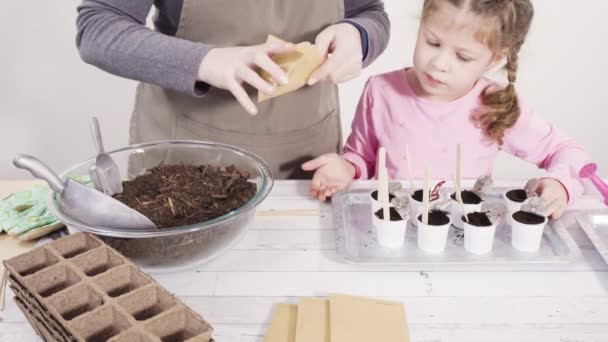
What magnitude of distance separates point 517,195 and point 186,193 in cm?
66

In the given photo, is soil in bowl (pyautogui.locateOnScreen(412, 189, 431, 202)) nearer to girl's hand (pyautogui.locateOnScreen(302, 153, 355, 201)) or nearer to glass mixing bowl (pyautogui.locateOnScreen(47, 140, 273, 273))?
girl's hand (pyautogui.locateOnScreen(302, 153, 355, 201))

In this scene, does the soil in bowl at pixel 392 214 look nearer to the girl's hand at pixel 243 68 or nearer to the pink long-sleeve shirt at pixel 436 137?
the girl's hand at pixel 243 68

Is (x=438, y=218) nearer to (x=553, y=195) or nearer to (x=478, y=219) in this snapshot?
(x=478, y=219)

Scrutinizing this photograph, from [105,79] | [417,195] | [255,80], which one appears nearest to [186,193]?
[255,80]

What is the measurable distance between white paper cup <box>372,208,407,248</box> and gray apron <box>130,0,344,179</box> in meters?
0.50

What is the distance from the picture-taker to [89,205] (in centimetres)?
110

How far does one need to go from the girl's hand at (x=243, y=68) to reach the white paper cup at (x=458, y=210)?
41cm

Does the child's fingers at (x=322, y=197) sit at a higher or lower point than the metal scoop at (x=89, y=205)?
lower

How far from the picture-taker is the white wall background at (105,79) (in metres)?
2.79

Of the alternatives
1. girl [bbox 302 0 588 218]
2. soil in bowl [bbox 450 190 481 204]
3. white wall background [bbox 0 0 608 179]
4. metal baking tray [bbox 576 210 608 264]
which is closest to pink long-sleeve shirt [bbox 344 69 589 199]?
girl [bbox 302 0 588 218]

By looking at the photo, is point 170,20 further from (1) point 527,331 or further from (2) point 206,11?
(1) point 527,331

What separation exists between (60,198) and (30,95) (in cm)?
195

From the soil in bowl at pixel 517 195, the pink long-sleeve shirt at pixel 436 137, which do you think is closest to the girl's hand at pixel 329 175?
the pink long-sleeve shirt at pixel 436 137

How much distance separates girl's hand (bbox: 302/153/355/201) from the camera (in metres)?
1.41
